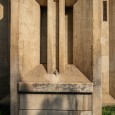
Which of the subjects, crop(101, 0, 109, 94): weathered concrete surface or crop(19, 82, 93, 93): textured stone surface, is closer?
crop(19, 82, 93, 93): textured stone surface

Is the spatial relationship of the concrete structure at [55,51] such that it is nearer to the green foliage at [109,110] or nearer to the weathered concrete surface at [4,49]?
the green foliage at [109,110]

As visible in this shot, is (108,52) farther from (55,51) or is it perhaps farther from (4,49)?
(4,49)

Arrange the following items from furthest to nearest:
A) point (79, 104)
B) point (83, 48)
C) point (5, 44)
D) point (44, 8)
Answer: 1. point (5, 44)
2. point (44, 8)
3. point (83, 48)
4. point (79, 104)

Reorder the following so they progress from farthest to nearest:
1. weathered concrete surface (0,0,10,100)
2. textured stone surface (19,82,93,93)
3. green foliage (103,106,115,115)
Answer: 1. weathered concrete surface (0,0,10,100)
2. green foliage (103,106,115,115)
3. textured stone surface (19,82,93,93)

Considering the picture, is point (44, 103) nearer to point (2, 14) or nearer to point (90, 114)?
point (90, 114)

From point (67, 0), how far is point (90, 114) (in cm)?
504

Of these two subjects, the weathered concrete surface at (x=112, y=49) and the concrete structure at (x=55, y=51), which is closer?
the concrete structure at (x=55, y=51)

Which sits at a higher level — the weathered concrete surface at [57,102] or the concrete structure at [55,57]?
the concrete structure at [55,57]

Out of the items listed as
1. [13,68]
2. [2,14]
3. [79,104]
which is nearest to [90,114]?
[79,104]

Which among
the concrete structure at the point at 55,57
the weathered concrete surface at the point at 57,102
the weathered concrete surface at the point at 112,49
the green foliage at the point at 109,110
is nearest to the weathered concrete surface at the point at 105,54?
the weathered concrete surface at the point at 112,49

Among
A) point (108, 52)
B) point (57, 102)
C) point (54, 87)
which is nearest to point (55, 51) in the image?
point (54, 87)

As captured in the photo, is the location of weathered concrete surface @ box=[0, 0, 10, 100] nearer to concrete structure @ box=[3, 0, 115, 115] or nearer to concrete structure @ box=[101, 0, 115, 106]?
concrete structure @ box=[3, 0, 115, 115]

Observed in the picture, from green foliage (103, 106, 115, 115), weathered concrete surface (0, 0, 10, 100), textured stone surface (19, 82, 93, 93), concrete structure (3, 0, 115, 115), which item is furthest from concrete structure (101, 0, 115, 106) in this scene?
weathered concrete surface (0, 0, 10, 100)

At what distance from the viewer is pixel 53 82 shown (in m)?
12.7
